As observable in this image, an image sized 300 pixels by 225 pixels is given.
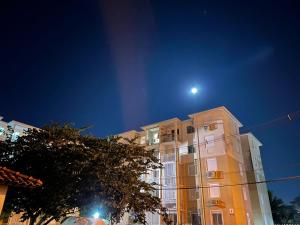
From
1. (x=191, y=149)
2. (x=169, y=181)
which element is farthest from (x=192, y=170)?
(x=169, y=181)

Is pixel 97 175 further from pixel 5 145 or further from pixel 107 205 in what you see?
pixel 5 145

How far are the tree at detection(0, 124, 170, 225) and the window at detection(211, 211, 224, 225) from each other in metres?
18.5

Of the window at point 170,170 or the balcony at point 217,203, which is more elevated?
the window at point 170,170

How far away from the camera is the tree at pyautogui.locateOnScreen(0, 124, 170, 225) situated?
12.5m

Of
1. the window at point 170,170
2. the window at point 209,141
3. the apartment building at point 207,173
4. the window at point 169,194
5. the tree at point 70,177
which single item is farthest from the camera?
the window at point 170,170

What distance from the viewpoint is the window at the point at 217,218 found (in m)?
29.9

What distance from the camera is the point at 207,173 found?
1293 inches

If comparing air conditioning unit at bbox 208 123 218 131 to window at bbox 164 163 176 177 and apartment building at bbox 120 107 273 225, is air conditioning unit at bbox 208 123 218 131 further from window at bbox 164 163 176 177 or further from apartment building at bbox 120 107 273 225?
window at bbox 164 163 176 177

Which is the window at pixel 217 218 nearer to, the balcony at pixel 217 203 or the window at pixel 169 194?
the balcony at pixel 217 203

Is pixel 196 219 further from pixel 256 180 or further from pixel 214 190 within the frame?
pixel 256 180

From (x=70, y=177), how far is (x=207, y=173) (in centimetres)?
2372

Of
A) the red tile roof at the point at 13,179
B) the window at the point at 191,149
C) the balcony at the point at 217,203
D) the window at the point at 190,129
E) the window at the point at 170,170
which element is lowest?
the red tile roof at the point at 13,179

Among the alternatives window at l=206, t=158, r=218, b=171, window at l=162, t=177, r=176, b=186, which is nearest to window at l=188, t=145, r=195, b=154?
window at l=206, t=158, r=218, b=171

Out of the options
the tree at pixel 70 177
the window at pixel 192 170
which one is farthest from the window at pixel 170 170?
the tree at pixel 70 177
